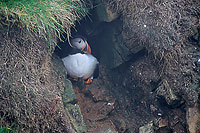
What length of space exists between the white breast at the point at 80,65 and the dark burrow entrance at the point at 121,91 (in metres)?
0.18

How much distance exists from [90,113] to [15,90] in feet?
5.57

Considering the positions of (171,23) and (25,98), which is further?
(171,23)

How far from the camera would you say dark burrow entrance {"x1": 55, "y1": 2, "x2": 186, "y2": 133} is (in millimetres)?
3420

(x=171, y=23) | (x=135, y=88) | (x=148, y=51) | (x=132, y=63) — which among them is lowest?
(x=135, y=88)

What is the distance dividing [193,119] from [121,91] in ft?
4.74

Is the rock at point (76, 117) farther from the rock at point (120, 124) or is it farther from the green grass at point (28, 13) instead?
the green grass at point (28, 13)

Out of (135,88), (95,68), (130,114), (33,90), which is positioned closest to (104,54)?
(95,68)

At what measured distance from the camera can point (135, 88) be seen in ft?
12.7

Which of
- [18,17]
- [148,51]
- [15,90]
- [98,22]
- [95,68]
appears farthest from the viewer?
[95,68]

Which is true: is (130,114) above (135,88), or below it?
below

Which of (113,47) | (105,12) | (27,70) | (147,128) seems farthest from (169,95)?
(27,70)

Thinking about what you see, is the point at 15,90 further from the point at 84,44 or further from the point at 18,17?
the point at 84,44

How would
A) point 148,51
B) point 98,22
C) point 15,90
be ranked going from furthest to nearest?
point 98,22 → point 148,51 → point 15,90

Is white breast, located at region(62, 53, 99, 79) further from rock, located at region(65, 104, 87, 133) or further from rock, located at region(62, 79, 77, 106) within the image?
rock, located at region(65, 104, 87, 133)
